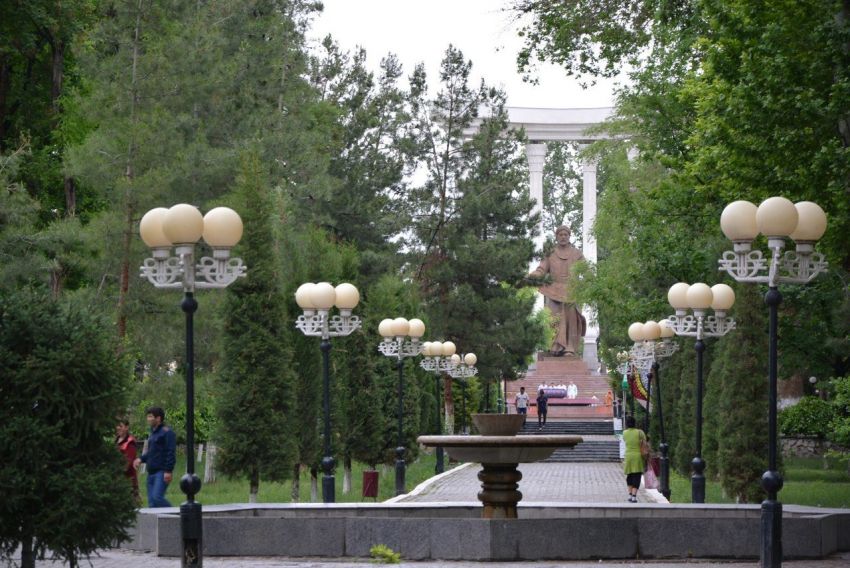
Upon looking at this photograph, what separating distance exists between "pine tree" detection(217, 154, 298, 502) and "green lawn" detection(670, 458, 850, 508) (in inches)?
309

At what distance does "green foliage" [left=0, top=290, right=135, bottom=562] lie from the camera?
1109 centimetres

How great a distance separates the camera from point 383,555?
13922 millimetres

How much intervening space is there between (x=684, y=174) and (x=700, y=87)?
3220mm

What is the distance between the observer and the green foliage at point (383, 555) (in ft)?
45.5

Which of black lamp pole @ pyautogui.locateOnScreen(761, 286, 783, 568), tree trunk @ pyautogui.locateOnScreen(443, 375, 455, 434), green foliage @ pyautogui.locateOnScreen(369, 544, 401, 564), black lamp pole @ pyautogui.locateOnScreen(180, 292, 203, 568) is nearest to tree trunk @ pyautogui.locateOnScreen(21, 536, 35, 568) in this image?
black lamp pole @ pyautogui.locateOnScreen(180, 292, 203, 568)

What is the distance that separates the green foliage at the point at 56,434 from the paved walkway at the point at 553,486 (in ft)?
34.3

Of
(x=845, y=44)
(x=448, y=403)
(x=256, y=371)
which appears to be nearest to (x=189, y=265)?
(x=845, y=44)

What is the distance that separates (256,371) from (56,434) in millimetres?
12691

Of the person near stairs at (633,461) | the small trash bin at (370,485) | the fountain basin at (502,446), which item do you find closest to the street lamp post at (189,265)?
the fountain basin at (502,446)

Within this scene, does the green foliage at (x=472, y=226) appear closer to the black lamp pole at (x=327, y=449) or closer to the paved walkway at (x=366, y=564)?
the black lamp pole at (x=327, y=449)

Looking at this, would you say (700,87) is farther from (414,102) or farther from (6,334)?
(414,102)

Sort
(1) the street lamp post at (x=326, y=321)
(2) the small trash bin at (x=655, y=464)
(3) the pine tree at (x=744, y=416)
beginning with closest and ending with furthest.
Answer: (1) the street lamp post at (x=326, y=321), (3) the pine tree at (x=744, y=416), (2) the small trash bin at (x=655, y=464)

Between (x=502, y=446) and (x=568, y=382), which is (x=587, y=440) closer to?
(x=568, y=382)

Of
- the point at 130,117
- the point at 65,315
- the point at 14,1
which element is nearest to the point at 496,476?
the point at 65,315
